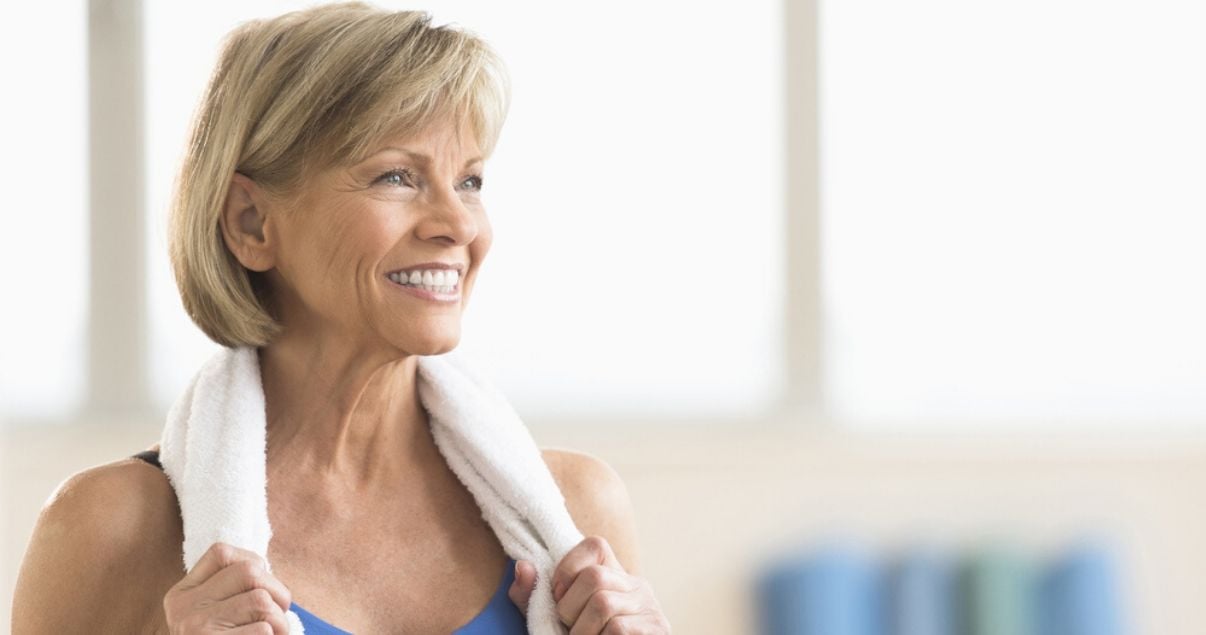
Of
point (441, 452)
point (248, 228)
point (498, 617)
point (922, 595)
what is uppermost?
point (248, 228)

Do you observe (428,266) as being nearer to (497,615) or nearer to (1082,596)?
(497,615)

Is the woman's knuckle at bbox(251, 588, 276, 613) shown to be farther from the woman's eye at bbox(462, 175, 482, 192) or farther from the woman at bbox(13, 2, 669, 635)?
the woman's eye at bbox(462, 175, 482, 192)

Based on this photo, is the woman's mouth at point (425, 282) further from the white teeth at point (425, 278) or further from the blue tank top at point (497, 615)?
the blue tank top at point (497, 615)

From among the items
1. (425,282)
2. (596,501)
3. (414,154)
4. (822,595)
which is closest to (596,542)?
(596,501)

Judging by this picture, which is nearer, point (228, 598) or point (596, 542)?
point (228, 598)

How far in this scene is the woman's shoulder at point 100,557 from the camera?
4.20ft

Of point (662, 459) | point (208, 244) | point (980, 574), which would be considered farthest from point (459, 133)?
point (980, 574)

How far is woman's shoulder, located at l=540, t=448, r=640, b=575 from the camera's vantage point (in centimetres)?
149

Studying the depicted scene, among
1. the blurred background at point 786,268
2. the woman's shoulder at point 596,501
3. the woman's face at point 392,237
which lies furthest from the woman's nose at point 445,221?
the blurred background at point 786,268

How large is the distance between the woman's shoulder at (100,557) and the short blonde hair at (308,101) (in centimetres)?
19

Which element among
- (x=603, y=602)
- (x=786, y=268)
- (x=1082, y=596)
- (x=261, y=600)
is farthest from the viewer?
(x=786, y=268)

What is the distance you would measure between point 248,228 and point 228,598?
0.36 meters

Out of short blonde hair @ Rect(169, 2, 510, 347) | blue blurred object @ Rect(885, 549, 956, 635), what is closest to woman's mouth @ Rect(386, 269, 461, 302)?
short blonde hair @ Rect(169, 2, 510, 347)

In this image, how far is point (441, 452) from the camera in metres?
1.47
